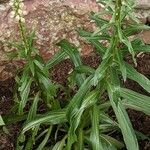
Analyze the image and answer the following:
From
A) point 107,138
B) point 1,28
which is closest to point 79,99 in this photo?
point 107,138

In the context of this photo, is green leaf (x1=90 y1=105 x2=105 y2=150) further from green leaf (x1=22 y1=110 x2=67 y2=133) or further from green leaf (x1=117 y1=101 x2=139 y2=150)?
green leaf (x1=22 y1=110 x2=67 y2=133)

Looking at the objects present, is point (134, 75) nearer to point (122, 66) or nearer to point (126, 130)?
point (122, 66)

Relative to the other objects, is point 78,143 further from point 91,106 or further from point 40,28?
point 40,28

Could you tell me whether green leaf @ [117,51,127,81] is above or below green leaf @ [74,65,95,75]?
above

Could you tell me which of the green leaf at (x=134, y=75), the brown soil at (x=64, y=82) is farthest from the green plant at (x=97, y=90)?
the brown soil at (x=64, y=82)

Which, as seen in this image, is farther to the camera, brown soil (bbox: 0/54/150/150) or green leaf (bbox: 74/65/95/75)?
brown soil (bbox: 0/54/150/150)

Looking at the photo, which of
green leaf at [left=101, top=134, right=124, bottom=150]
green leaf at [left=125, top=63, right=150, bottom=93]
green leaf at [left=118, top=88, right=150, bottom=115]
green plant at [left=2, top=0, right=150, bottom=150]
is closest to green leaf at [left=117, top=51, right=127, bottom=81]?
green plant at [left=2, top=0, right=150, bottom=150]

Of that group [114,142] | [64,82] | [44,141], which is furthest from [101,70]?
[64,82]
